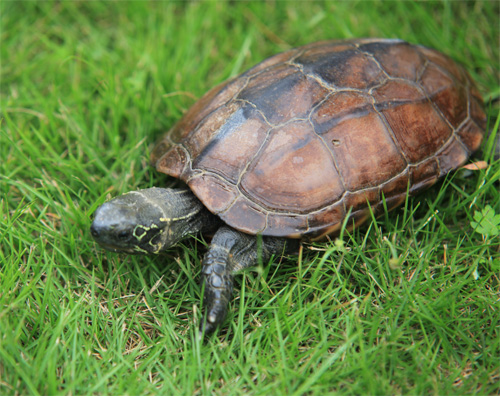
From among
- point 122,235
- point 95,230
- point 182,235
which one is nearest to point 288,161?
point 182,235

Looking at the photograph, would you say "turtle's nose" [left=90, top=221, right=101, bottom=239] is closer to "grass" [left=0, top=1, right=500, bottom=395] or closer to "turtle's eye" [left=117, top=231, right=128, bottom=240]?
"turtle's eye" [left=117, top=231, right=128, bottom=240]

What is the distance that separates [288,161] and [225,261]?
757 mm

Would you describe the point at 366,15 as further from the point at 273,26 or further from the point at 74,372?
the point at 74,372

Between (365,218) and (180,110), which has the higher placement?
(180,110)

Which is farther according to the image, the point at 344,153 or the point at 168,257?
the point at 168,257

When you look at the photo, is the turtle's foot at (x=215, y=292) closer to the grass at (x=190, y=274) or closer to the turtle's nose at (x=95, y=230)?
the grass at (x=190, y=274)

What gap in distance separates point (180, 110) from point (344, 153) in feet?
5.38

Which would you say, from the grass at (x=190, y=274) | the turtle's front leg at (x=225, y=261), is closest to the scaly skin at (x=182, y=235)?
the turtle's front leg at (x=225, y=261)

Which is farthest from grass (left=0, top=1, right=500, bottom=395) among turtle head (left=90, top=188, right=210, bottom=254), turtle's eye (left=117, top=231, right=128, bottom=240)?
turtle's eye (left=117, top=231, right=128, bottom=240)

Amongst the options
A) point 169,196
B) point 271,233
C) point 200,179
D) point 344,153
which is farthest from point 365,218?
point 169,196

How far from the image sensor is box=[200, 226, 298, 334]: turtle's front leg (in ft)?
8.47

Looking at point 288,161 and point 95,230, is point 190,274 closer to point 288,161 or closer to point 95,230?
point 95,230

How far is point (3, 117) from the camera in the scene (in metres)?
3.71

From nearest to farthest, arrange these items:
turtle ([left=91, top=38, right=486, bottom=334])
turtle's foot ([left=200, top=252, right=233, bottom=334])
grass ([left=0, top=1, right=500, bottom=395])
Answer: grass ([left=0, top=1, right=500, bottom=395]), turtle's foot ([left=200, top=252, right=233, bottom=334]), turtle ([left=91, top=38, right=486, bottom=334])
